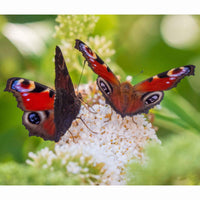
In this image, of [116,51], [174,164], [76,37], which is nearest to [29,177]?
[174,164]

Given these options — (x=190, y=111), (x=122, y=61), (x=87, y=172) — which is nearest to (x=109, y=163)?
(x=87, y=172)

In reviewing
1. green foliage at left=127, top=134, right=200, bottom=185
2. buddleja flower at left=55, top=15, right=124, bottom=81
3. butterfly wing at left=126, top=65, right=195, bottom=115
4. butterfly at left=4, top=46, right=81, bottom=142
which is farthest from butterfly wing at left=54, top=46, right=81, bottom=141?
green foliage at left=127, top=134, right=200, bottom=185

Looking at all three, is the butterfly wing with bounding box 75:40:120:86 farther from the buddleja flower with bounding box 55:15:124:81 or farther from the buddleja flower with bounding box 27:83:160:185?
the buddleja flower with bounding box 55:15:124:81

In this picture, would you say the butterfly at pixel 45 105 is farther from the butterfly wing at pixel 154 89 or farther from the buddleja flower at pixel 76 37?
the buddleja flower at pixel 76 37

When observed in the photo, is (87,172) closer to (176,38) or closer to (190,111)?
(190,111)

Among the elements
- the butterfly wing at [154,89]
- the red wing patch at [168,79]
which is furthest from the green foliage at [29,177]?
the red wing patch at [168,79]

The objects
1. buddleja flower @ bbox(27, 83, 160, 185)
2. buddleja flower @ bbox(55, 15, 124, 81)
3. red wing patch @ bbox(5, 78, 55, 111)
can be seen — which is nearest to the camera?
buddleja flower @ bbox(27, 83, 160, 185)
